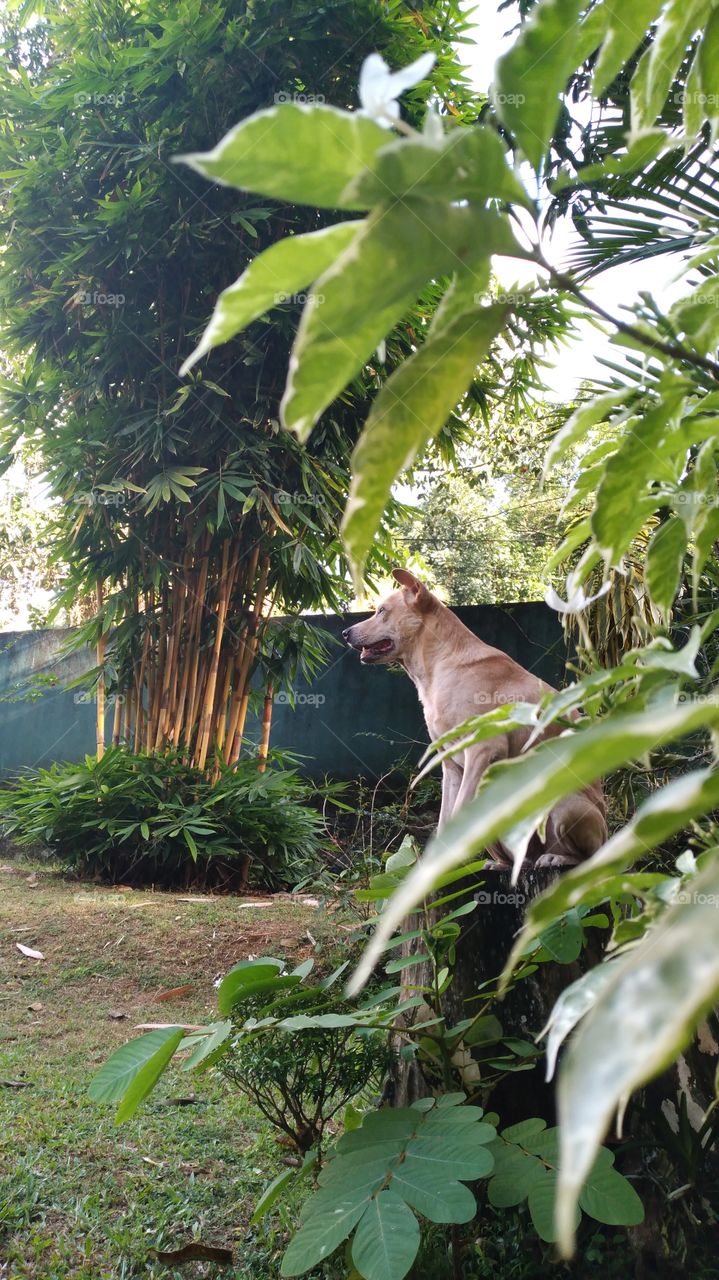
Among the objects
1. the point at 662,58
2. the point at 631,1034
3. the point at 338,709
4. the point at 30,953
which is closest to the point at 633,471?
the point at 662,58

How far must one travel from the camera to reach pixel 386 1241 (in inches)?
41.8

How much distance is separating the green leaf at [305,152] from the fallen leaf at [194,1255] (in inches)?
75.7

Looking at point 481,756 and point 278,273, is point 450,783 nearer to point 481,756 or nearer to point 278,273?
point 481,756

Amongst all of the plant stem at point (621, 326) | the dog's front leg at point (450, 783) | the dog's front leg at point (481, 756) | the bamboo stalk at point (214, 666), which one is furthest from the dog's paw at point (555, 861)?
the bamboo stalk at point (214, 666)

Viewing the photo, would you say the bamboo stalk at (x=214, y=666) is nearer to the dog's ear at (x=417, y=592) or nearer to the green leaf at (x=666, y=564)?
the dog's ear at (x=417, y=592)

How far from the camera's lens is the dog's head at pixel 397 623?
10.1 ft

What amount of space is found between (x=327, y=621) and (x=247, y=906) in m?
3.48

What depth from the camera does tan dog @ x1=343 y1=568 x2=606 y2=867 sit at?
2273 mm

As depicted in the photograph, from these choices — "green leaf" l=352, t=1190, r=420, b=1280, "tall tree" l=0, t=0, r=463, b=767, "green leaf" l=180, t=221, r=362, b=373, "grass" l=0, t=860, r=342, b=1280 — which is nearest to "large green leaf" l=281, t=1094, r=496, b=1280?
"green leaf" l=352, t=1190, r=420, b=1280

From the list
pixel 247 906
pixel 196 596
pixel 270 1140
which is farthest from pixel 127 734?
pixel 270 1140

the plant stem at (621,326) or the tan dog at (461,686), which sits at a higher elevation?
the plant stem at (621,326)

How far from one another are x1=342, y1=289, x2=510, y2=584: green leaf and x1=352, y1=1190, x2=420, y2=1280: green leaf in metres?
0.94

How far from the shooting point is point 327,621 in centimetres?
769

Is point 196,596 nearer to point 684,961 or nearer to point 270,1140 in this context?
point 270,1140
